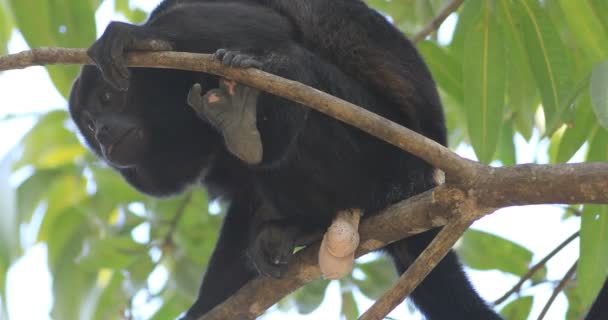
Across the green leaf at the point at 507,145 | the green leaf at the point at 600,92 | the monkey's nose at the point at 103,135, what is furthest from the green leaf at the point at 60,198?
the green leaf at the point at 600,92

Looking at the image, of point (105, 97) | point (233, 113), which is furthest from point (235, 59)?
point (105, 97)

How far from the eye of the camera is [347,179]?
10.8 feet

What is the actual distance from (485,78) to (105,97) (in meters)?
1.37

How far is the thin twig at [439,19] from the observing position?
3.92 m

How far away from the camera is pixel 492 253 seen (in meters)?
4.48

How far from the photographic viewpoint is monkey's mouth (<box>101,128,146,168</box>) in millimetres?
3445

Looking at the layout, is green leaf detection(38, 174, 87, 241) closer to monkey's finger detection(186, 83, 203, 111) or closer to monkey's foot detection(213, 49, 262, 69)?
monkey's finger detection(186, 83, 203, 111)

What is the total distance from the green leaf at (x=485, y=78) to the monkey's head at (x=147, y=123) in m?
0.96

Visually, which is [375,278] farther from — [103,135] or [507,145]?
[103,135]

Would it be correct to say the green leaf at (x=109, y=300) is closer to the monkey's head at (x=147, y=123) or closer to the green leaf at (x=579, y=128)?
the monkey's head at (x=147, y=123)

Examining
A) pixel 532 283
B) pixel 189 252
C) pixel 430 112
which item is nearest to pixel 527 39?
pixel 430 112

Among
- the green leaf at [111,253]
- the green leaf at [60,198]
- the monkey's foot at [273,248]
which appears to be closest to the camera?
the monkey's foot at [273,248]

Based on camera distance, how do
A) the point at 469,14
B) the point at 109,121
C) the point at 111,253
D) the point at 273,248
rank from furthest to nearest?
1. the point at 111,253
2. the point at 109,121
3. the point at 469,14
4. the point at 273,248

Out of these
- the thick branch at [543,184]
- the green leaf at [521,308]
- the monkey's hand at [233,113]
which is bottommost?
the green leaf at [521,308]
